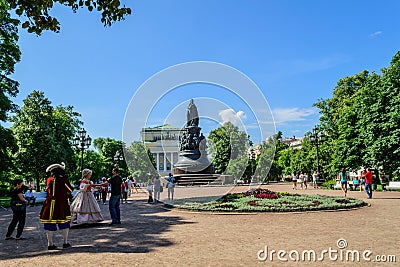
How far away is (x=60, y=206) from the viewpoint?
27.0ft

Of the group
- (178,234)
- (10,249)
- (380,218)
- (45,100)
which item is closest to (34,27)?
(10,249)

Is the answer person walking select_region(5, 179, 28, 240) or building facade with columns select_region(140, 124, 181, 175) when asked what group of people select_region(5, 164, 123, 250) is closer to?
person walking select_region(5, 179, 28, 240)

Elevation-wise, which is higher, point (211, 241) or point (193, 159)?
point (193, 159)

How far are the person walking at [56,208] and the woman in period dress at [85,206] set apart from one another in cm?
290

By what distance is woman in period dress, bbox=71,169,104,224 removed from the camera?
37.4 ft

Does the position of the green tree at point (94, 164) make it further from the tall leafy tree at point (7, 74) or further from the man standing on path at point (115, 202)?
the man standing on path at point (115, 202)

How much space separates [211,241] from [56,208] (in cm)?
383

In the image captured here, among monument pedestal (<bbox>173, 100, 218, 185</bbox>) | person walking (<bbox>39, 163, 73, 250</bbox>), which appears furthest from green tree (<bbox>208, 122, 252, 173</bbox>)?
person walking (<bbox>39, 163, 73, 250</bbox>)

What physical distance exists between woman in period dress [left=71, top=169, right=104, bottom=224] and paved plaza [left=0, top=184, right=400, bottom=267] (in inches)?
13.6

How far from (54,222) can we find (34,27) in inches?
175

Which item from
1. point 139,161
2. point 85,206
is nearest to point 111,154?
point 139,161

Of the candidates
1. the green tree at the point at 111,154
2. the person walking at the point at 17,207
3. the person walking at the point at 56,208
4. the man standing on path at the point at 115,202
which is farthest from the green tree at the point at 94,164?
the person walking at the point at 56,208

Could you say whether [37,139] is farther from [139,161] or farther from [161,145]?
[161,145]

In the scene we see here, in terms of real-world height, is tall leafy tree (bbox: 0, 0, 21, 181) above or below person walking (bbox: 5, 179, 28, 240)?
above
